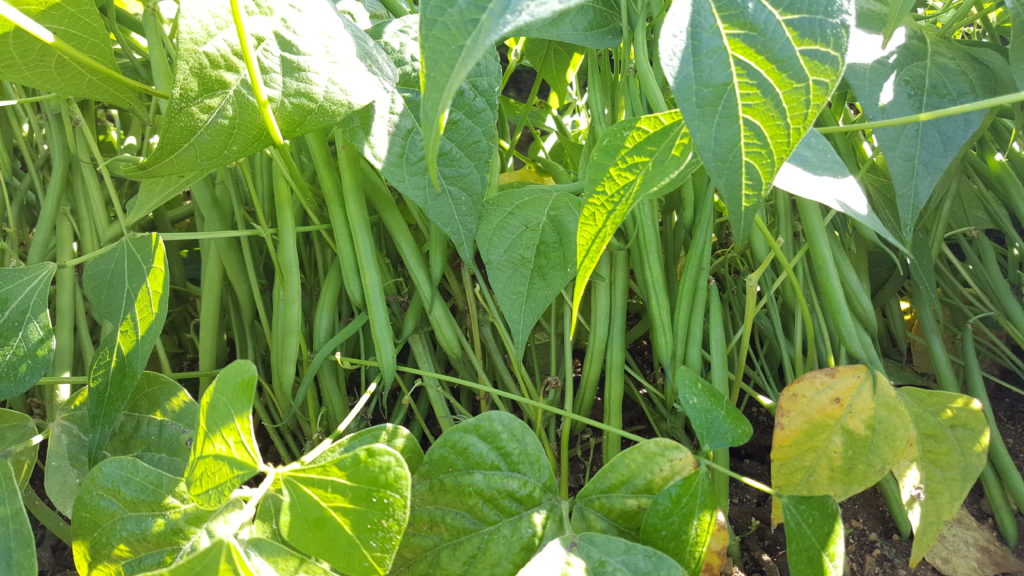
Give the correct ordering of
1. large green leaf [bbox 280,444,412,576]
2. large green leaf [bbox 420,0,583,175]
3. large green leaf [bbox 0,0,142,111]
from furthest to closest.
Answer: large green leaf [bbox 0,0,142,111]
large green leaf [bbox 280,444,412,576]
large green leaf [bbox 420,0,583,175]

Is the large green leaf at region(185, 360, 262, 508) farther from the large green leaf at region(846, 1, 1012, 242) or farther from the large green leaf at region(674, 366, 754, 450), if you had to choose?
the large green leaf at region(846, 1, 1012, 242)

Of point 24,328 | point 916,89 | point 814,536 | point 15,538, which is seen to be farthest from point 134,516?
point 916,89

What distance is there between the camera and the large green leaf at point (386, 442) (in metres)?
0.47

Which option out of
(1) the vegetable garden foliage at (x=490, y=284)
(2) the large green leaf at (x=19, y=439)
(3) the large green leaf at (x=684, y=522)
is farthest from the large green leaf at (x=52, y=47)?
(3) the large green leaf at (x=684, y=522)

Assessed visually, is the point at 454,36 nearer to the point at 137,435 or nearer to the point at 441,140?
the point at 441,140

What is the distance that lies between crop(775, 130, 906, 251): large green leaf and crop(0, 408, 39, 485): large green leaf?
521 mm

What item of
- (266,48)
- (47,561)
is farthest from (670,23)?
(47,561)

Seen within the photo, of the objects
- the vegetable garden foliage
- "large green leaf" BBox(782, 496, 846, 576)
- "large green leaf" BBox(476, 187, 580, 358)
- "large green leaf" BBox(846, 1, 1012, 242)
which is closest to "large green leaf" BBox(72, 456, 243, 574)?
the vegetable garden foliage

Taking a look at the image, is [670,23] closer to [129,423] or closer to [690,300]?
[690,300]

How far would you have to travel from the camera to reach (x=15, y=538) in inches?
17.8

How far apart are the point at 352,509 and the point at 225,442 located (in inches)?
3.0

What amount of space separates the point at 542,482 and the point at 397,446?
3.6 inches

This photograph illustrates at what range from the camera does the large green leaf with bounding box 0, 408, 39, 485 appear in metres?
0.55

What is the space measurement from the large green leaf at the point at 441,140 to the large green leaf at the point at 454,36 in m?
0.20
